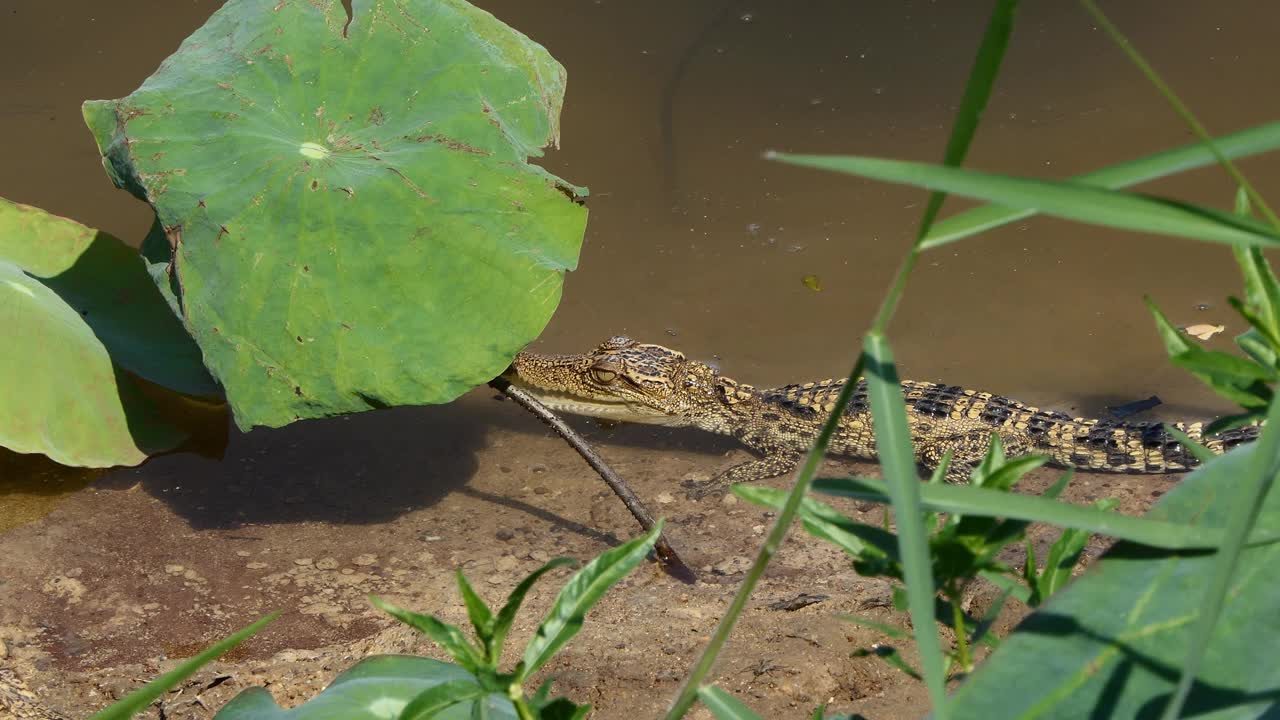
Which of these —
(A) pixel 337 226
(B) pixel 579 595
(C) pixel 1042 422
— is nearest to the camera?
(B) pixel 579 595

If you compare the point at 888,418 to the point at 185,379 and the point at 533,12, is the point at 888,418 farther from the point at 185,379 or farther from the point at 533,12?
the point at 533,12

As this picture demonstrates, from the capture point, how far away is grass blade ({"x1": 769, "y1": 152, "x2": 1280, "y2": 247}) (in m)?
0.79

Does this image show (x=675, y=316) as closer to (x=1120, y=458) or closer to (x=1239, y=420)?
(x=1120, y=458)

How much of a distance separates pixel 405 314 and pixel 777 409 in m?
2.20

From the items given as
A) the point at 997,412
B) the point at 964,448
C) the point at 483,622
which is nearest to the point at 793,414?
the point at 964,448

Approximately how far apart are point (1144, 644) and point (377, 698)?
82 centimetres

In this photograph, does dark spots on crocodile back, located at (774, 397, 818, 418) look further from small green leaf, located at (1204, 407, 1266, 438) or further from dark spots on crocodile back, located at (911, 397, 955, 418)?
small green leaf, located at (1204, 407, 1266, 438)

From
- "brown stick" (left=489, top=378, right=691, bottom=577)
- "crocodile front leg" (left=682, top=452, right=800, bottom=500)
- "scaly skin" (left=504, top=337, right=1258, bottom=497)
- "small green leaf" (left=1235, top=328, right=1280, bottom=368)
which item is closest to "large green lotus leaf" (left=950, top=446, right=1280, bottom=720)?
"small green leaf" (left=1235, top=328, right=1280, bottom=368)

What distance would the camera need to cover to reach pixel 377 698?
1262 mm

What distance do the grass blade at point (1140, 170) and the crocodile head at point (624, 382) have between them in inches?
161

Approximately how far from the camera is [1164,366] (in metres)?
5.00

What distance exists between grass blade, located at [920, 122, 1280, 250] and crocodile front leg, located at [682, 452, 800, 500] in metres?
3.60

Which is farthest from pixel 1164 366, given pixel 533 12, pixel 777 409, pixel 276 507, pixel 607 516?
pixel 533 12

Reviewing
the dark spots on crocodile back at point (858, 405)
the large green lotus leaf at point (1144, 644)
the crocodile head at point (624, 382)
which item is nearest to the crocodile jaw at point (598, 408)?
the crocodile head at point (624, 382)
